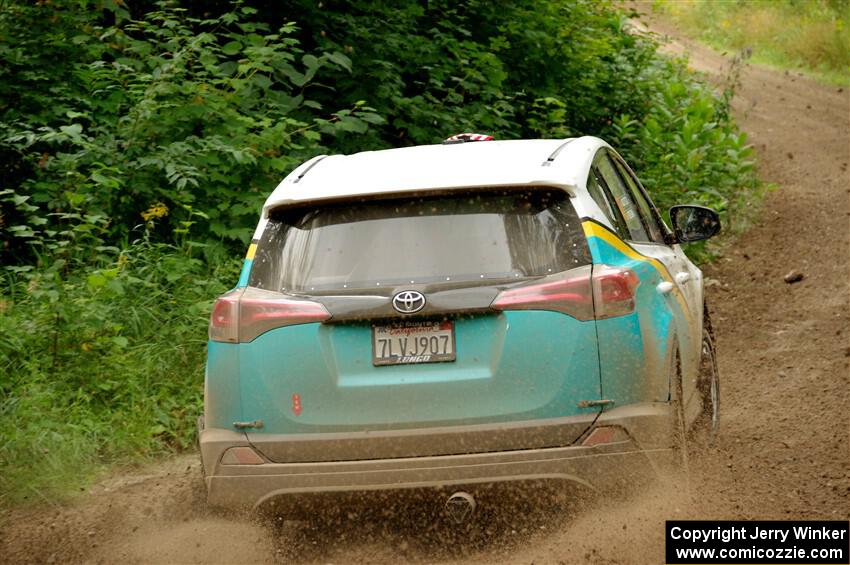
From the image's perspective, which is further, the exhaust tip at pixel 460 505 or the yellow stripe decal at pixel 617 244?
the yellow stripe decal at pixel 617 244

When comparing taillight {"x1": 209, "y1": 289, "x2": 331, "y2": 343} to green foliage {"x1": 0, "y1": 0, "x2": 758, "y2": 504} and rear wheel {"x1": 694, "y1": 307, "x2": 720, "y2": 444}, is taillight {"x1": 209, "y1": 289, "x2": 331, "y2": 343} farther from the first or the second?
rear wheel {"x1": 694, "y1": 307, "x2": 720, "y2": 444}

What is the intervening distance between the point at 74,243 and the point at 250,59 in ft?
7.13

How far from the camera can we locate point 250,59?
963cm

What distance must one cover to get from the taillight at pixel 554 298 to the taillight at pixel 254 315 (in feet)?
2.29

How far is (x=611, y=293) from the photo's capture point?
4.49 meters

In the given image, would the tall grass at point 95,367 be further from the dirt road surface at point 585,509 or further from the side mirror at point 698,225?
the side mirror at point 698,225

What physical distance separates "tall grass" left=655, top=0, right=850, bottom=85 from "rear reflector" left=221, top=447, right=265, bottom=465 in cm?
2173

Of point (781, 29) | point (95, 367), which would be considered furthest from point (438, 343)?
point (781, 29)

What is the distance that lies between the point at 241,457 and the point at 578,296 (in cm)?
145

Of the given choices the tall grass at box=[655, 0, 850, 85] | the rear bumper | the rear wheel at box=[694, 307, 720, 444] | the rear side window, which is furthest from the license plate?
the tall grass at box=[655, 0, 850, 85]

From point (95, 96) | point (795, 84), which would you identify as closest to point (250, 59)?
point (95, 96)

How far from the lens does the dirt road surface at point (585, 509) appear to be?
463 cm


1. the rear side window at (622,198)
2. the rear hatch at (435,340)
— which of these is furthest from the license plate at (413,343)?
the rear side window at (622,198)

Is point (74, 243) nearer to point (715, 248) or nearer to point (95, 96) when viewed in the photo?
point (95, 96)
